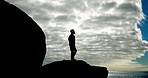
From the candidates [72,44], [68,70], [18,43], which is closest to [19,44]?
[18,43]

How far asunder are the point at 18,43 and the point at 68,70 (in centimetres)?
692

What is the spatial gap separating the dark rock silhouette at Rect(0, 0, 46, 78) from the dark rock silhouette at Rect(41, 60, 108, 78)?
3.50 meters

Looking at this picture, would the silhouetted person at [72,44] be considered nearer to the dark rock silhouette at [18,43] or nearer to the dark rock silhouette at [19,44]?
the dark rock silhouette at [19,44]

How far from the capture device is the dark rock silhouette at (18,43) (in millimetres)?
12195

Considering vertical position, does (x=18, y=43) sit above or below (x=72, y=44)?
above

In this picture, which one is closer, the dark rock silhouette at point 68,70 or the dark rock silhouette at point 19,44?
the dark rock silhouette at point 19,44

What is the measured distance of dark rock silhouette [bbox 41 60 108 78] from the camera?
1797 cm

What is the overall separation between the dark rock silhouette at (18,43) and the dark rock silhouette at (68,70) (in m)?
3.50

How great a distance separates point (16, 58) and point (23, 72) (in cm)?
135

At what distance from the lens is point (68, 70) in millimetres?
18344

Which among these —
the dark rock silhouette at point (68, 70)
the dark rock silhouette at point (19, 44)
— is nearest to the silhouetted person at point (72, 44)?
the dark rock silhouette at point (68, 70)

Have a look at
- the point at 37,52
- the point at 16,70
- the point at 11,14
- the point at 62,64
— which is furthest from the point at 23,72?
the point at 62,64

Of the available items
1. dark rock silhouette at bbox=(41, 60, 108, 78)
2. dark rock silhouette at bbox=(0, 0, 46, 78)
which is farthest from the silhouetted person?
dark rock silhouette at bbox=(0, 0, 46, 78)

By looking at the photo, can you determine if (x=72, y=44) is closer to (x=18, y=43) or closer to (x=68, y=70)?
(x=68, y=70)
